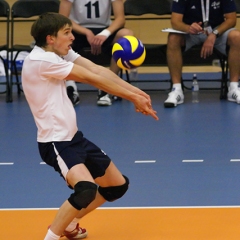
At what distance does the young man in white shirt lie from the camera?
335cm

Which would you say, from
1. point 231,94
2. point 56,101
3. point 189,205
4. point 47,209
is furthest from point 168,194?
point 231,94

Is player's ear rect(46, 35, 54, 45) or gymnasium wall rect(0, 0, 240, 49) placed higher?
player's ear rect(46, 35, 54, 45)

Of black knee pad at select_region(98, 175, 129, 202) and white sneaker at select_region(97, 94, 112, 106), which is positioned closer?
black knee pad at select_region(98, 175, 129, 202)

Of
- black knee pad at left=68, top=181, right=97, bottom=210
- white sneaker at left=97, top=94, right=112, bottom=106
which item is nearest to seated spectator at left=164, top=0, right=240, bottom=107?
white sneaker at left=97, top=94, right=112, bottom=106

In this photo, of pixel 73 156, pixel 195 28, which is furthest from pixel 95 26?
pixel 73 156

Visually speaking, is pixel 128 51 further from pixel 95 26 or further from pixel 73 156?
pixel 95 26

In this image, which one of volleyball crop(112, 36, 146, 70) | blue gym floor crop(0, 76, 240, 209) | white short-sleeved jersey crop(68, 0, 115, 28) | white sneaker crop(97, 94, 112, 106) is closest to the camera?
blue gym floor crop(0, 76, 240, 209)

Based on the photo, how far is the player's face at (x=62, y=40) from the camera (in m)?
3.47

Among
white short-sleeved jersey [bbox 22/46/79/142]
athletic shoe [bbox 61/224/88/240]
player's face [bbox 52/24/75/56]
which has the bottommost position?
athletic shoe [bbox 61/224/88/240]

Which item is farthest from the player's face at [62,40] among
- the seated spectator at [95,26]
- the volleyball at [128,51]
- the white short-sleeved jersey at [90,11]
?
the white short-sleeved jersey at [90,11]

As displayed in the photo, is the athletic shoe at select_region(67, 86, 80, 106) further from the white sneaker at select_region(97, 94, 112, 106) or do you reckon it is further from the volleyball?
the volleyball

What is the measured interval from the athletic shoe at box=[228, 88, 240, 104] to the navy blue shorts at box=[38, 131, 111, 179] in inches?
169

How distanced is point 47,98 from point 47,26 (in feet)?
1.33

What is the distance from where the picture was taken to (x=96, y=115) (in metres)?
7.17
